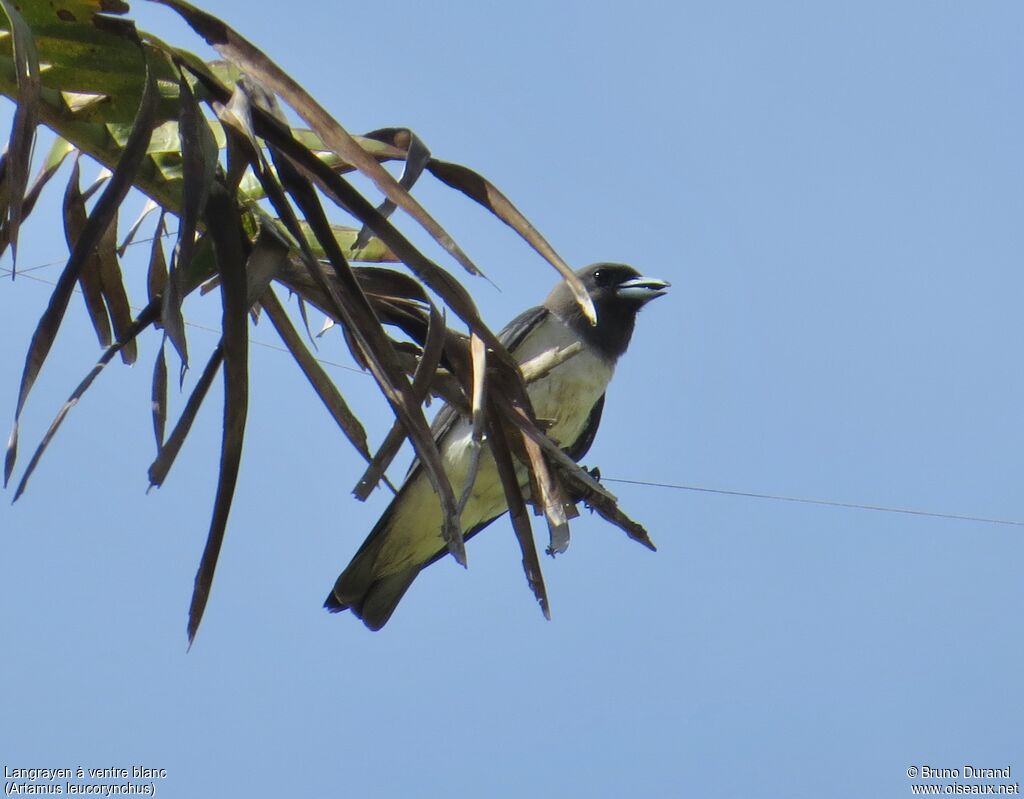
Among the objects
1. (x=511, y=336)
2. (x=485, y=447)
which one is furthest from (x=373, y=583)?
(x=511, y=336)

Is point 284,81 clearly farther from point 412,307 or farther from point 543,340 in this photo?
point 543,340

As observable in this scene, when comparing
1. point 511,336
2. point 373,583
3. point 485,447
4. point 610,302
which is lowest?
point 373,583

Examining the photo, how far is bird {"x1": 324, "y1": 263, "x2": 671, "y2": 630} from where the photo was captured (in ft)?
15.6

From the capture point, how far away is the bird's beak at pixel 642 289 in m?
5.76

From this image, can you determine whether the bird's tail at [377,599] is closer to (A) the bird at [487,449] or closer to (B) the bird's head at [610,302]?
(A) the bird at [487,449]

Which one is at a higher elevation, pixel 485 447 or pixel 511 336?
pixel 511 336

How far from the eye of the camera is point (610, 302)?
5.89 m

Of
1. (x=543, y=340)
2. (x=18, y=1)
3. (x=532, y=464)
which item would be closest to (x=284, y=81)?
(x=18, y=1)

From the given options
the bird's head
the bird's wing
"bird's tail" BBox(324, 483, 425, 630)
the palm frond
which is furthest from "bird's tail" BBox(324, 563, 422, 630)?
the palm frond

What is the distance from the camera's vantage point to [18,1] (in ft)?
6.82

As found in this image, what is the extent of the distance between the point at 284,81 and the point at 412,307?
638 mm

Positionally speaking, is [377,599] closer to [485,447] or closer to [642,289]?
[485,447]

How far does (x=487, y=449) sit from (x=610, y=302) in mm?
1100

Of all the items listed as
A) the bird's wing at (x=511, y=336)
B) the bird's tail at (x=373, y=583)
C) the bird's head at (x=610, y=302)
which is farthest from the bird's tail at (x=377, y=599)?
the bird's head at (x=610, y=302)
